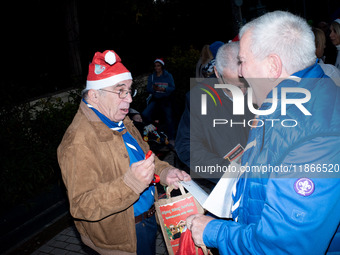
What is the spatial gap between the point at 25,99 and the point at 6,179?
162cm

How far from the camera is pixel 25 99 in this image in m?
5.25

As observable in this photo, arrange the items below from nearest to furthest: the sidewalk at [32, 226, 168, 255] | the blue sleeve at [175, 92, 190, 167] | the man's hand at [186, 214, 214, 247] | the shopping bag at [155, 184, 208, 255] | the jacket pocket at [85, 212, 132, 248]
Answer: the man's hand at [186, 214, 214, 247], the jacket pocket at [85, 212, 132, 248], the shopping bag at [155, 184, 208, 255], the blue sleeve at [175, 92, 190, 167], the sidewalk at [32, 226, 168, 255]

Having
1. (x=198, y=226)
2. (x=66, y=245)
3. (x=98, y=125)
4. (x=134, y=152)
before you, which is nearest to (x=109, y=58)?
(x=98, y=125)

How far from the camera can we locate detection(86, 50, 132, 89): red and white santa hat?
2.22m

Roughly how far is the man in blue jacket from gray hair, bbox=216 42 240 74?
35.7 inches

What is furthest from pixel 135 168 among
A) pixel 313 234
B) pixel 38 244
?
pixel 38 244

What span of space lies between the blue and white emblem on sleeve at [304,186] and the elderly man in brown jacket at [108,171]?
98cm

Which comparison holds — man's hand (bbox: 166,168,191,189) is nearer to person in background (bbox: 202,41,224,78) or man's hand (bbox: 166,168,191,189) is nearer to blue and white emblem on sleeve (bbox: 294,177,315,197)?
blue and white emblem on sleeve (bbox: 294,177,315,197)

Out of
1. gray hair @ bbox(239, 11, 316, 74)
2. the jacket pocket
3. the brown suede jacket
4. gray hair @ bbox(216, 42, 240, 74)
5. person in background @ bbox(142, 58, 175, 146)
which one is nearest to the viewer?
gray hair @ bbox(239, 11, 316, 74)

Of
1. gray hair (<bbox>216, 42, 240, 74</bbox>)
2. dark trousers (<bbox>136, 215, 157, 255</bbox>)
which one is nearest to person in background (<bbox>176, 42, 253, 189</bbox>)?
gray hair (<bbox>216, 42, 240, 74</bbox>)

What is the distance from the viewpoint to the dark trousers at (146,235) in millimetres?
2271

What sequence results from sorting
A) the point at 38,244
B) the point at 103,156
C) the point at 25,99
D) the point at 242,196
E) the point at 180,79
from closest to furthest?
1. the point at 242,196
2. the point at 103,156
3. the point at 38,244
4. the point at 25,99
5. the point at 180,79

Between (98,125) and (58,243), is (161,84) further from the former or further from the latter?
(98,125)

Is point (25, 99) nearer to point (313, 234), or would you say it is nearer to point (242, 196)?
point (242, 196)
